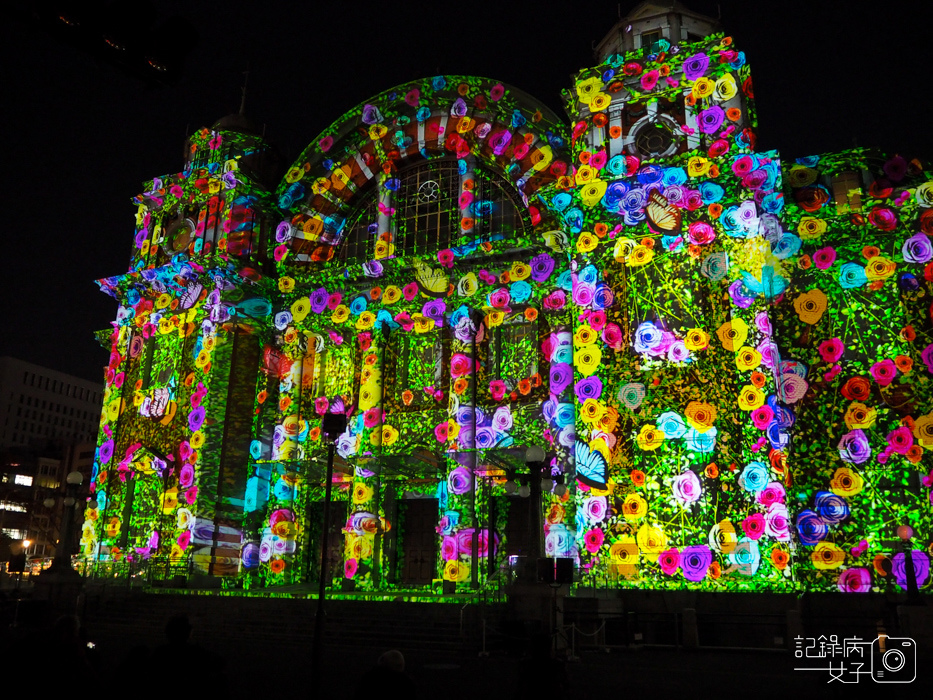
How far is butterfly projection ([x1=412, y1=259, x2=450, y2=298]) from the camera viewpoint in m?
26.5

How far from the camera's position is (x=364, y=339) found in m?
27.2

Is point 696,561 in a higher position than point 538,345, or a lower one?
lower

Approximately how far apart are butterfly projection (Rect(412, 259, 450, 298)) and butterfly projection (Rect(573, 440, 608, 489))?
27.0 ft

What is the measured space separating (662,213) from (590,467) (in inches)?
298

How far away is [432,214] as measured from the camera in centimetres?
2845

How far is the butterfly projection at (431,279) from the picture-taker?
26.5 meters

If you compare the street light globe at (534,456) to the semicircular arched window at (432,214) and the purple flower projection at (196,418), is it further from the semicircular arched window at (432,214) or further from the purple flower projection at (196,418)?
the purple flower projection at (196,418)

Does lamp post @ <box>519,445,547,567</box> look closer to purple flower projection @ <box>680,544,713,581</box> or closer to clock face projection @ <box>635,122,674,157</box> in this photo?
purple flower projection @ <box>680,544,713,581</box>

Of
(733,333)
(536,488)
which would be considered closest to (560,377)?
(733,333)

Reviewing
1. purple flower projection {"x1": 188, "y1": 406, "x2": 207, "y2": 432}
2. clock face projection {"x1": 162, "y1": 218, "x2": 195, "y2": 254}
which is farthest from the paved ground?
clock face projection {"x1": 162, "y1": 218, "x2": 195, "y2": 254}

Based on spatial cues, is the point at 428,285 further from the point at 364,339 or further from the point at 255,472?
the point at 255,472

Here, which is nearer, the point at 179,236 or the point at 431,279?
the point at 431,279

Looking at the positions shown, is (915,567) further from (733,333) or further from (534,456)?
(534,456)

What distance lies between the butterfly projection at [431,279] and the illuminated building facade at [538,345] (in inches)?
3.9
